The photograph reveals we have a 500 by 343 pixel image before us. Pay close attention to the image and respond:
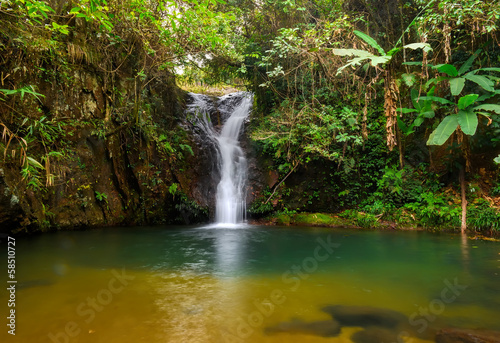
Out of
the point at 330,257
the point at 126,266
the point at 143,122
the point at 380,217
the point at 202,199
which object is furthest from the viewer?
the point at 202,199

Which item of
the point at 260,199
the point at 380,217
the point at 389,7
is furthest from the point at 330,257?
the point at 389,7

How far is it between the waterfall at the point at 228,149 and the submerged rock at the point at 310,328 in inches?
291

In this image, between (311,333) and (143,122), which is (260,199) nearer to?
(143,122)

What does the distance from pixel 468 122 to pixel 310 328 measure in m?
5.83

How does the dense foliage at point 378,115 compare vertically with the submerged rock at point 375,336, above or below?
above

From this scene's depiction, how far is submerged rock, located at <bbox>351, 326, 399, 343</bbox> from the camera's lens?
2.55 meters

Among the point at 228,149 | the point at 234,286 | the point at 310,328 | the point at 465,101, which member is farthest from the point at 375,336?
the point at 228,149

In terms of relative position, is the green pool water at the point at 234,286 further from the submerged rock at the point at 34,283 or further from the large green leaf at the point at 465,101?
the large green leaf at the point at 465,101

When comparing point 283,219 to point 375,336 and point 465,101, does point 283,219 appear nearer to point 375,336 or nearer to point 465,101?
point 465,101

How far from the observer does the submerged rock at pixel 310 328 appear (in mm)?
2670

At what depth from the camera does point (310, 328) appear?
9.02 feet

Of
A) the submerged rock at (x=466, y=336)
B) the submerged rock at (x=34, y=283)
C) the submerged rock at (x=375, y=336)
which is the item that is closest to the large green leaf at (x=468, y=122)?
the submerged rock at (x=466, y=336)

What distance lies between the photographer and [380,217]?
29.8ft

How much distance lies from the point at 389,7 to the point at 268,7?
4421 millimetres
